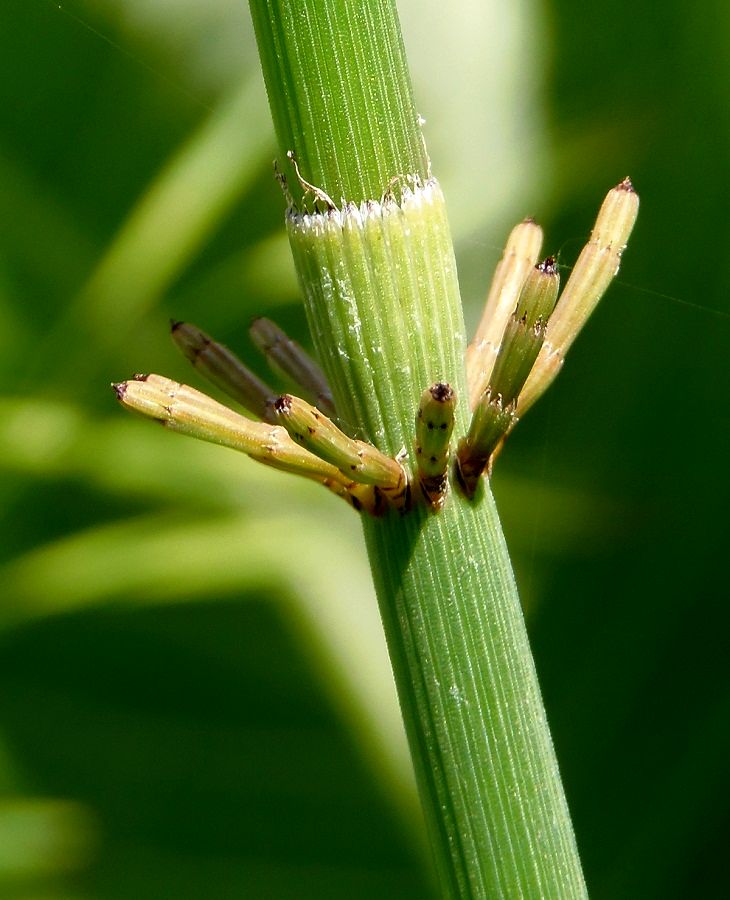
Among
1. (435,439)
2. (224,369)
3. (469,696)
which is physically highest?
(224,369)

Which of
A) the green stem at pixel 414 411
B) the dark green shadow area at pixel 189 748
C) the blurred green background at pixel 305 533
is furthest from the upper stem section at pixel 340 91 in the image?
the dark green shadow area at pixel 189 748

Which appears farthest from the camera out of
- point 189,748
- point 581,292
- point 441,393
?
point 189,748

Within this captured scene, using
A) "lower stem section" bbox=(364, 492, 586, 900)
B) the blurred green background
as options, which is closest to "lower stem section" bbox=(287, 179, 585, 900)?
"lower stem section" bbox=(364, 492, 586, 900)

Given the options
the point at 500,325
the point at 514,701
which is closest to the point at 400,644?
the point at 514,701

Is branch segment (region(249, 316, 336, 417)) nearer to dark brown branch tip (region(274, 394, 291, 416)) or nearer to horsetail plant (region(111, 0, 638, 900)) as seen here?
horsetail plant (region(111, 0, 638, 900))

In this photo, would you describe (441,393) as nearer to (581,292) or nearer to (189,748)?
(581,292)

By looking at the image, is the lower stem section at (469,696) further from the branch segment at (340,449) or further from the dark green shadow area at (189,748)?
the dark green shadow area at (189,748)

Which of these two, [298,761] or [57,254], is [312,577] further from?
[57,254]

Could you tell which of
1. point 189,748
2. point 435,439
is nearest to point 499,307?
point 435,439
